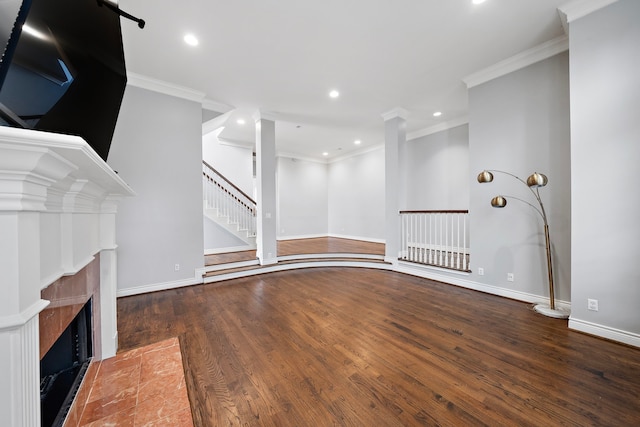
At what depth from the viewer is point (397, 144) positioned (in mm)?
4824

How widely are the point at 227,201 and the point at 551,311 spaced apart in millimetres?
6101

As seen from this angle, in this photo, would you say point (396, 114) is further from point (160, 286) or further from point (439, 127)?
point (160, 286)

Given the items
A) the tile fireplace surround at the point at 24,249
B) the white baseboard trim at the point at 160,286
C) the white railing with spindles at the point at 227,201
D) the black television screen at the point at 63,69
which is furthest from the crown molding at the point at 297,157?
the tile fireplace surround at the point at 24,249

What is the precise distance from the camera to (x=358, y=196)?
26.2 feet

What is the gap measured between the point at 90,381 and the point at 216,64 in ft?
11.9

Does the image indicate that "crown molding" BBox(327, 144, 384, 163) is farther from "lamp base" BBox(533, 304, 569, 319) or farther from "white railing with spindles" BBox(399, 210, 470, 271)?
"lamp base" BBox(533, 304, 569, 319)

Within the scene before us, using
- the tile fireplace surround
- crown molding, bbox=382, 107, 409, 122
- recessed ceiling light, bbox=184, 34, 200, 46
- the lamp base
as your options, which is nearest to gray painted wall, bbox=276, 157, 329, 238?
crown molding, bbox=382, 107, 409, 122

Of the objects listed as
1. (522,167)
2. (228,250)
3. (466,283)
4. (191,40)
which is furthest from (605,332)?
(228,250)

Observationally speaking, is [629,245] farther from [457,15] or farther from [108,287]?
[108,287]

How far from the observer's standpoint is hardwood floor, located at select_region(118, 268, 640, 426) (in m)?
1.45

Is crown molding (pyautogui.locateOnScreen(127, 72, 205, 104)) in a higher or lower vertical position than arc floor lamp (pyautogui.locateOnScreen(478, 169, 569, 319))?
higher

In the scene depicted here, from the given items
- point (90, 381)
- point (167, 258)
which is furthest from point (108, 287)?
point (167, 258)

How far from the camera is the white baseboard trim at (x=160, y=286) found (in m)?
3.44

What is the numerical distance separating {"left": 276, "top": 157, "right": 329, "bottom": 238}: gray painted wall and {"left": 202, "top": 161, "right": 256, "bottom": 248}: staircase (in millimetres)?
1793
